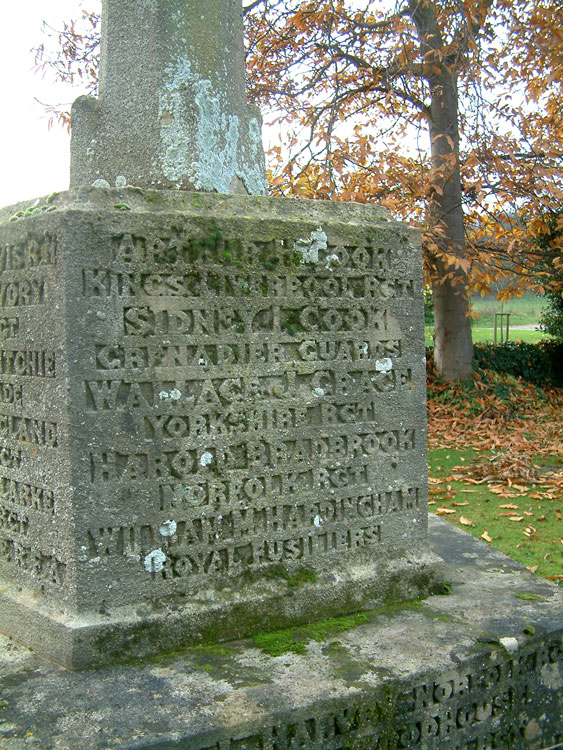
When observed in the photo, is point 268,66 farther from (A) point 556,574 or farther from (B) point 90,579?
(B) point 90,579

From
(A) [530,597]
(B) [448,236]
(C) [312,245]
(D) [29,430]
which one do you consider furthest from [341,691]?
(B) [448,236]

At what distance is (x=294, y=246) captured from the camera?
2916mm

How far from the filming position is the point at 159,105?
2.95 m

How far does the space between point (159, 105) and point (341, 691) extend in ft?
7.95

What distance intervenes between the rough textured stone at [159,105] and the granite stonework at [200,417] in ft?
0.90

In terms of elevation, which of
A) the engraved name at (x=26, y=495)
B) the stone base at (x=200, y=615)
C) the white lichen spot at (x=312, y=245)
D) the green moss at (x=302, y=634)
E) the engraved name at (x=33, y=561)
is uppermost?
the white lichen spot at (x=312, y=245)

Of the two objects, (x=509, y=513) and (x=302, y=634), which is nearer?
(x=302, y=634)

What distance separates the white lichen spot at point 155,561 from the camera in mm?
2666

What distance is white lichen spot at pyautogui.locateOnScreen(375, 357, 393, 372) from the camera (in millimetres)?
3135

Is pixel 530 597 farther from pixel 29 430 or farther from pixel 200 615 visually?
pixel 29 430

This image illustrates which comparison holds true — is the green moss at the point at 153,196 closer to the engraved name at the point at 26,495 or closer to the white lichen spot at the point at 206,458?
the white lichen spot at the point at 206,458

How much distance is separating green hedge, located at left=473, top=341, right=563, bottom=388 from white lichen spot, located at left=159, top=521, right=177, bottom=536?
1083 centimetres

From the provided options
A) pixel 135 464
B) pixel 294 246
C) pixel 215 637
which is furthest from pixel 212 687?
pixel 294 246

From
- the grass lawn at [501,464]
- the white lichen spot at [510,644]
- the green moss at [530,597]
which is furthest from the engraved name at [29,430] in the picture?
the grass lawn at [501,464]
